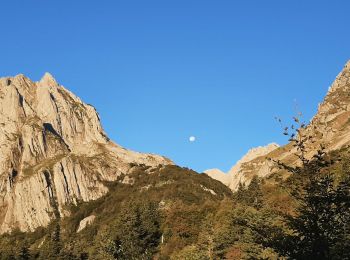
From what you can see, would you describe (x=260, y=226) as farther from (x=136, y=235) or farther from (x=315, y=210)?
(x=136, y=235)

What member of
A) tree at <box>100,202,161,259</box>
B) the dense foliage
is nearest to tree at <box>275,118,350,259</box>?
the dense foliage

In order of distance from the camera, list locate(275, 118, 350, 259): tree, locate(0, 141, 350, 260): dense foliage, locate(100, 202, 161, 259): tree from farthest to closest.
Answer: locate(100, 202, 161, 259): tree → locate(0, 141, 350, 260): dense foliage → locate(275, 118, 350, 259): tree

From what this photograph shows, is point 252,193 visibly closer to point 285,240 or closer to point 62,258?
point 62,258

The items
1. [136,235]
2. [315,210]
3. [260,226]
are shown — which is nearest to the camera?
[315,210]

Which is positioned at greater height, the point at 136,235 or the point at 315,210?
the point at 136,235

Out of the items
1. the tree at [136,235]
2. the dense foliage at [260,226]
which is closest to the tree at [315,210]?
the dense foliage at [260,226]

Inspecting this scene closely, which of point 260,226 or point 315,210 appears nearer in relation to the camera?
point 315,210

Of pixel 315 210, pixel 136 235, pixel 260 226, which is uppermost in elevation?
pixel 136 235

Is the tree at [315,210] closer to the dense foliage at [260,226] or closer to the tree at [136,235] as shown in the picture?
the dense foliage at [260,226]

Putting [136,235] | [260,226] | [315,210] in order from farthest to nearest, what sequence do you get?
1. [136,235]
2. [260,226]
3. [315,210]

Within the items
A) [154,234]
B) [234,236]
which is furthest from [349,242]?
[154,234]

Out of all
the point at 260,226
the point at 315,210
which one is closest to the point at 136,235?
the point at 260,226

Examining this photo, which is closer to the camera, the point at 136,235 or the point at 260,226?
the point at 260,226

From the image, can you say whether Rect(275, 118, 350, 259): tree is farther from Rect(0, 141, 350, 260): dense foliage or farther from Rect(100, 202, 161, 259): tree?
Rect(100, 202, 161, 259): tree
